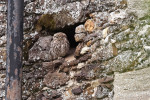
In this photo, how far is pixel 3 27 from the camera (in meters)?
2.54

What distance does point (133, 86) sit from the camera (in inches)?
71.7

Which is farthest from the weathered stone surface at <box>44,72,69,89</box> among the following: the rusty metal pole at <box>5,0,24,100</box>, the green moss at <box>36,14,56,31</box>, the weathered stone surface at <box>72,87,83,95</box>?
the green moss at <box>36,14,56,31</box>

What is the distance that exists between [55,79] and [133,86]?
0.73 m

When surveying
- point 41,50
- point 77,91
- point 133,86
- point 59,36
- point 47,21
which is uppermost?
point 47,21

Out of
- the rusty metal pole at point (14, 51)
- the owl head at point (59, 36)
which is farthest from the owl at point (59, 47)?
the rusty metal pole at point (14, 51)

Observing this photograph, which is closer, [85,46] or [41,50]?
[85,46]

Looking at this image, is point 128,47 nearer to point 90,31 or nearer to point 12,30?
point 90,31

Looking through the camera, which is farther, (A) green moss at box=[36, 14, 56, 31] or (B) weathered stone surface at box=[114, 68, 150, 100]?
(A) green moss at box=[36, 14, 56, 31]

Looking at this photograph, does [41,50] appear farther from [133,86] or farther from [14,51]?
[133,86]

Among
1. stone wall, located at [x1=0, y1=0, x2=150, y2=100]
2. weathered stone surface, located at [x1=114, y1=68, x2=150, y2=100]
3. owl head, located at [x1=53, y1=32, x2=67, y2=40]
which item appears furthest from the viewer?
owl head, located at [x1=53, y1=32, x2=67, y2=40]

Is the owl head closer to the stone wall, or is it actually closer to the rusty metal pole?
the stone wall

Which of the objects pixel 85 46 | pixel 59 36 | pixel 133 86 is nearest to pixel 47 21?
pixel 59 36

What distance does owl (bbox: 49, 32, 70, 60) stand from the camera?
2.34 metres

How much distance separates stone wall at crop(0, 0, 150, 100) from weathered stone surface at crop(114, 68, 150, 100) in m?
0.05
